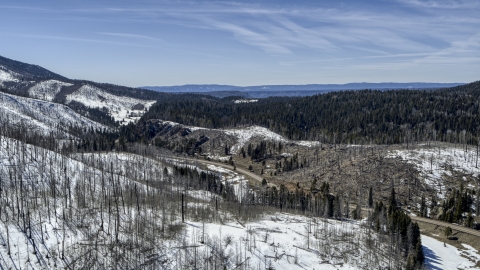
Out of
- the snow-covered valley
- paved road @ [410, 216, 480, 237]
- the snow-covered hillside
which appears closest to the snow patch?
paved road @ [410, 216, 480, 237]

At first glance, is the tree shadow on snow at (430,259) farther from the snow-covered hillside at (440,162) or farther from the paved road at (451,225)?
the snow-covered hillside at (440,162)

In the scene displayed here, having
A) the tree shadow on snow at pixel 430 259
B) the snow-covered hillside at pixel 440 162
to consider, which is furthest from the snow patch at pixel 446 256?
the snow-covered hillside at pixel 440 162

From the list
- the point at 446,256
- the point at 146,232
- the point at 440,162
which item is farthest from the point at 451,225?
the point at 146,232

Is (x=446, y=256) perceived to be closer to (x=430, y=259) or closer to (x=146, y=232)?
(x=430, y=259)

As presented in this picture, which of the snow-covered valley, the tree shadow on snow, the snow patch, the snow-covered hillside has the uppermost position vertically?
the snow-covered hillside

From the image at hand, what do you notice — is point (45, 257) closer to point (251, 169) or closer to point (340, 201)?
point (340, 201)

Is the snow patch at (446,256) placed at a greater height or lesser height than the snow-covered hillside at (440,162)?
lesser

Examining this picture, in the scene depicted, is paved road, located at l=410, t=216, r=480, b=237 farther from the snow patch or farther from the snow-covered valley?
the snow-covered valley

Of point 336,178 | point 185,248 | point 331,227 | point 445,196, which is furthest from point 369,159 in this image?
point 185,248
